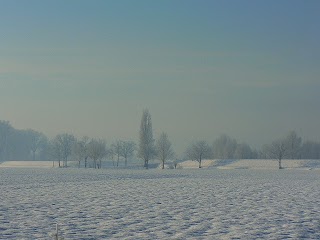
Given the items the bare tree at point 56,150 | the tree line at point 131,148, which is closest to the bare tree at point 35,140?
the tree line at point 131,148

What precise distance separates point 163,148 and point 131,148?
3009cm

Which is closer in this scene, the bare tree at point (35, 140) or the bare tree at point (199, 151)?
the bare tree at point (199, 151)

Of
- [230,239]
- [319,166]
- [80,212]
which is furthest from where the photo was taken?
[319,166]

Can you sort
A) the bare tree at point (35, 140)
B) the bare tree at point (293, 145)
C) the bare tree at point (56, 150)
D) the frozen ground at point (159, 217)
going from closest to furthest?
the frozen ground at point (159, 217) < the bare tree at point (56, 150) < the bare tree at point (293, 145) < the bare tree at point (35, 140)

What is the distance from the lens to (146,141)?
110688 mm

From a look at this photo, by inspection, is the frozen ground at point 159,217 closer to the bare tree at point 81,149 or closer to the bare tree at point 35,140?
the bare tree at point 81,149

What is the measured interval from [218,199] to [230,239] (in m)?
11.9

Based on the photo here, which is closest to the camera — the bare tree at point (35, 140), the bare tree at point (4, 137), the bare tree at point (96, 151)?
the bare tree at point (96, 151)

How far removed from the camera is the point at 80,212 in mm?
18844

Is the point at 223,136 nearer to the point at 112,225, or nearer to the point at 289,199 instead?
the point at 289,199

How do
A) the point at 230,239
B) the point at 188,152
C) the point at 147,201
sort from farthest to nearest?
the point at 188,152, the point at 147,201, the point at 230,239

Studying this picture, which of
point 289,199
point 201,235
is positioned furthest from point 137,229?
point 289,199

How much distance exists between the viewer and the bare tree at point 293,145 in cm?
13200

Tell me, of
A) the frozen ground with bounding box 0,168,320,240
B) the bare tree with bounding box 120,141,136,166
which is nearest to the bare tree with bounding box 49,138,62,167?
Answer: the bare tree with bounding box 120,141,136,166
